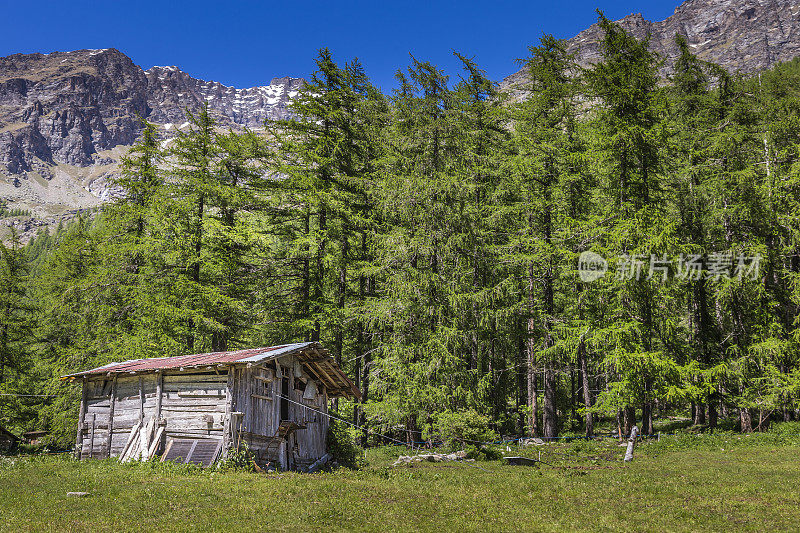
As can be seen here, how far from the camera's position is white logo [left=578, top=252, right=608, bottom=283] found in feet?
80.1

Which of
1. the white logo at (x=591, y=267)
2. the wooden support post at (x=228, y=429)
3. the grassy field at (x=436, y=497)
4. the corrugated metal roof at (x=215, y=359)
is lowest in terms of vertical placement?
the grassy field at (x=436, y=497)

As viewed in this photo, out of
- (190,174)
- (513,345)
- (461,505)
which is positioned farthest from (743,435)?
(190,174)

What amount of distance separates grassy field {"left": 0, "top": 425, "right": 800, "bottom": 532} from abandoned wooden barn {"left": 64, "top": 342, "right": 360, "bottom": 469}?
1.66 m

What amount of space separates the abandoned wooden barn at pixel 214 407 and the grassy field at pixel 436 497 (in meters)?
1.66

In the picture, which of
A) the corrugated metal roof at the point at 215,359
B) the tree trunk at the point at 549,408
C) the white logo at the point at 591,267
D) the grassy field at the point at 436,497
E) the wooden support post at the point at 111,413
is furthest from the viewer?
the tree trunk at the point at 549,408

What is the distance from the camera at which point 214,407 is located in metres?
20.1

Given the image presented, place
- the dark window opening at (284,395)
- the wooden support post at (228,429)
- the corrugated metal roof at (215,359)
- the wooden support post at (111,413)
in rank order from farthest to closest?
the wooden support post at (111,413), the dark window opening at (284,395), the corrugated metal roof at (215,359), the wooden support post at (228,429)

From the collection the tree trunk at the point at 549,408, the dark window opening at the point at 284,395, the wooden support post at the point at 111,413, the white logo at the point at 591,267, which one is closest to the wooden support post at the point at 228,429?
the dark window opening at the point at 284,395

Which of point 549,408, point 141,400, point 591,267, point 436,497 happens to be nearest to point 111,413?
point 141,400

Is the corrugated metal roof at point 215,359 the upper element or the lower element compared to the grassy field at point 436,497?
upper

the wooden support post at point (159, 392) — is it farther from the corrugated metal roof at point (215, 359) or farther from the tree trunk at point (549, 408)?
the tree trunk at point (549, 408)

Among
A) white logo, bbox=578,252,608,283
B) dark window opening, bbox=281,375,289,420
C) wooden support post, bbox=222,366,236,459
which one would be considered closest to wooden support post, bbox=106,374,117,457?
wooden support post, bbox=222,366,236,459

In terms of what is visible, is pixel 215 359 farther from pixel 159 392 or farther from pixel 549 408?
pixel 549 408

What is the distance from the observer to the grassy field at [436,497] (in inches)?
411
